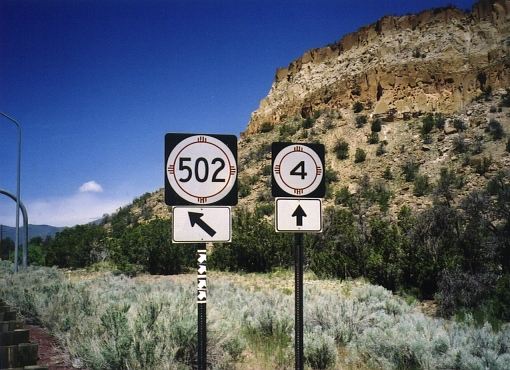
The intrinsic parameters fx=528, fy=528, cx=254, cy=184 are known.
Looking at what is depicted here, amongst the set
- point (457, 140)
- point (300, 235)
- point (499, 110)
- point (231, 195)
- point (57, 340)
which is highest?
point (499, 110)

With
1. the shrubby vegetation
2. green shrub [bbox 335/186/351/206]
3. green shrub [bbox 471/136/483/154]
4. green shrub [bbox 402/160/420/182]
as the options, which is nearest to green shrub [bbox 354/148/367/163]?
green shrub [bbox 402/160/420/182]

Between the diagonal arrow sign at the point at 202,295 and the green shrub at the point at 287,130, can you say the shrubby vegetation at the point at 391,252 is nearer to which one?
the diagonal arrow sign at the point at 202,295

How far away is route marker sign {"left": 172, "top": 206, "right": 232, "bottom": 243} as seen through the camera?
4.78 m

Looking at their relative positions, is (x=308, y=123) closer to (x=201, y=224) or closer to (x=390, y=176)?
(x=390, y=176)

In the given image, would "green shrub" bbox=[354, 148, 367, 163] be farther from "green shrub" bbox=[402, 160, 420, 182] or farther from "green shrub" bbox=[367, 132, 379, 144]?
"green shrub" bbox=[402, 160, 420, 182]

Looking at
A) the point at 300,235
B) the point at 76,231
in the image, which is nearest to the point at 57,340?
Answer: the point at 300,235

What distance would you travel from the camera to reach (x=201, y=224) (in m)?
4.83

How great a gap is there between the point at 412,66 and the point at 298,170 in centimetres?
4970

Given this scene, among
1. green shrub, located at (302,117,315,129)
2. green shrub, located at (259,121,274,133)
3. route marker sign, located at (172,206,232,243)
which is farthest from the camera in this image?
green shrub, located at (259,121,274,133)

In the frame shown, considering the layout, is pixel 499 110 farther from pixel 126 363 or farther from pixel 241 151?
pixel 126 363

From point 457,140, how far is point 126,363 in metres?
39.1

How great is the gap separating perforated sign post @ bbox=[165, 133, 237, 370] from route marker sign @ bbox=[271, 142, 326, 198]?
96 centimetres

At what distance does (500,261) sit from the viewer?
16281mm

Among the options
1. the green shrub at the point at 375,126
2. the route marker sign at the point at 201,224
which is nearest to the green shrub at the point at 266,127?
the green shrub at the point at 375,126
